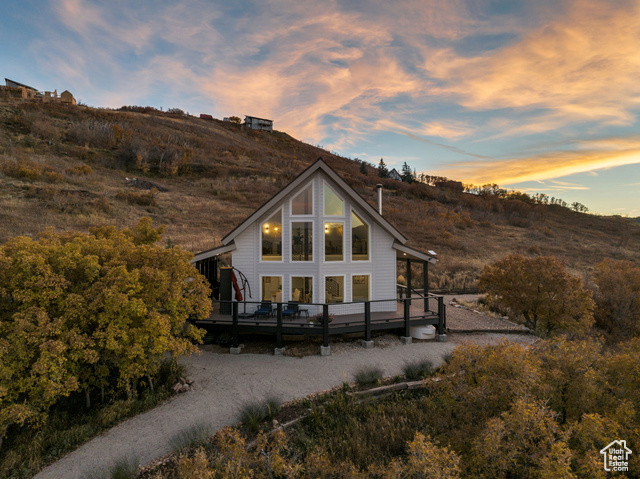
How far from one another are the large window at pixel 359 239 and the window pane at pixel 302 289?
2.30 m

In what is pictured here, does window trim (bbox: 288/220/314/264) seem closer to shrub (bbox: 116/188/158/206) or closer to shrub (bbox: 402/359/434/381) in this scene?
shrub (bbox: 402/359/434/381)

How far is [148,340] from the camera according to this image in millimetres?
7129

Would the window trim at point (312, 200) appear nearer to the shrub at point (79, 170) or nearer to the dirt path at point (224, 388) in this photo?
the dirt path at point (224, 388)

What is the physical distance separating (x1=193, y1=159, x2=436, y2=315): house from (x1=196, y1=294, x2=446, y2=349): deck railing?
0.33 meters

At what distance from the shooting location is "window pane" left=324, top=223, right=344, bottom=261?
12.3m

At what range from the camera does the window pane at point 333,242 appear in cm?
1232

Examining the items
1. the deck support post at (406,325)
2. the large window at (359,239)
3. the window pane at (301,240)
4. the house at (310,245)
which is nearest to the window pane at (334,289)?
the house at (310,245)

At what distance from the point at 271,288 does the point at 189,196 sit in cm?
2951

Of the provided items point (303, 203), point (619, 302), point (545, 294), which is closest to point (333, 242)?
point (303, 203)

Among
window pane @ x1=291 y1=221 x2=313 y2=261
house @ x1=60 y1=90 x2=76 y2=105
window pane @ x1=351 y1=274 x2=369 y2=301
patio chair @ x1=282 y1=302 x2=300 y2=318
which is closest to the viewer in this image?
patio chair @ x1=282 y1=302 x2=300 y2=318

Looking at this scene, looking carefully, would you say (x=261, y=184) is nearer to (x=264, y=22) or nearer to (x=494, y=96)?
(x=264, y=22)

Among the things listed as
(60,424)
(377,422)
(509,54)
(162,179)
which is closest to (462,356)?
(377,422)

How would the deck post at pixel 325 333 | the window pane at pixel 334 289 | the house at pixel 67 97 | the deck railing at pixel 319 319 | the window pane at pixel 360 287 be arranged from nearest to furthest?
the deck post at pixel 325 333
the deck railing at pixel 319 319
the window pane at pixel 334 289
the window pane at pixel 360 287
the house at pixel 67 97

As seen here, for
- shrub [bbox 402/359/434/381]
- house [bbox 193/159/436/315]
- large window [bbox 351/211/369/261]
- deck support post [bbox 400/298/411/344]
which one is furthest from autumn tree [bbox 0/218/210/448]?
deck support post [bbox 400/298/411/344]
